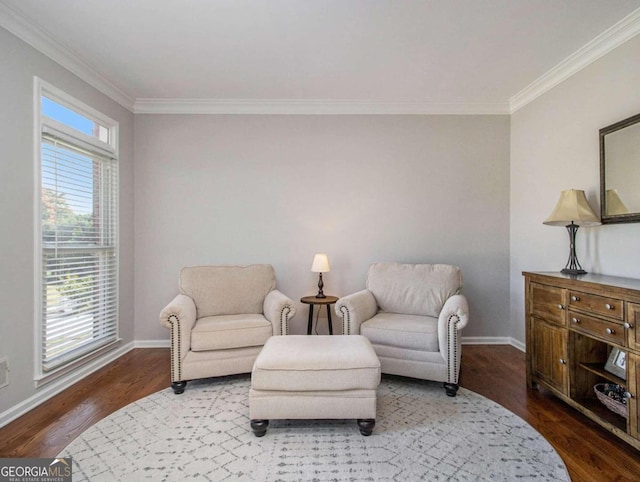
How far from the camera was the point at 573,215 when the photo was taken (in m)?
2.46

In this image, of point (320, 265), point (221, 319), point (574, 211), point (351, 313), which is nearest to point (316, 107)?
point (320, 265)

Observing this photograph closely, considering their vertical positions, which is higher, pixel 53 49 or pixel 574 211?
pixel 53 49

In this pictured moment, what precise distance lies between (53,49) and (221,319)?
2.43m

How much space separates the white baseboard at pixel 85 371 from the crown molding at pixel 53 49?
2.46 m

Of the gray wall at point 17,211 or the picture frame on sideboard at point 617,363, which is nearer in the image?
the picture frame on sideboard at point 617,363

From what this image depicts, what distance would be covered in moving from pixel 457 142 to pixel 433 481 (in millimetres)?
3197

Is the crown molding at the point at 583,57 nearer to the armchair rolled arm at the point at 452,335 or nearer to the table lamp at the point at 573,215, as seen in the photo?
the table lamp at the point at 573,215

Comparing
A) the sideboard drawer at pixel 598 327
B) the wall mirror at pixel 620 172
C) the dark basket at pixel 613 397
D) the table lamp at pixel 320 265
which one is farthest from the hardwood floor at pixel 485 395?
the table lamp at pixel 320 265

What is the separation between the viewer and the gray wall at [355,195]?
12.0 ft

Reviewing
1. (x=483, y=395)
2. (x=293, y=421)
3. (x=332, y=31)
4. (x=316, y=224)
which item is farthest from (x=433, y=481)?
(x=332, y=31)

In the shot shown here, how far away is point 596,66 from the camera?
2604 mm

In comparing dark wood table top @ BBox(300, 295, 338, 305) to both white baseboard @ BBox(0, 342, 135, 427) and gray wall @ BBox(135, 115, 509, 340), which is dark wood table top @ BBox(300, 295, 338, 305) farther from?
white baseboard @ BBox(0, 342, 135, 427)

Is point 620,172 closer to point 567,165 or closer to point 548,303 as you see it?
point 567,165

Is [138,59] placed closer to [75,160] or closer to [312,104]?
[75,160]
